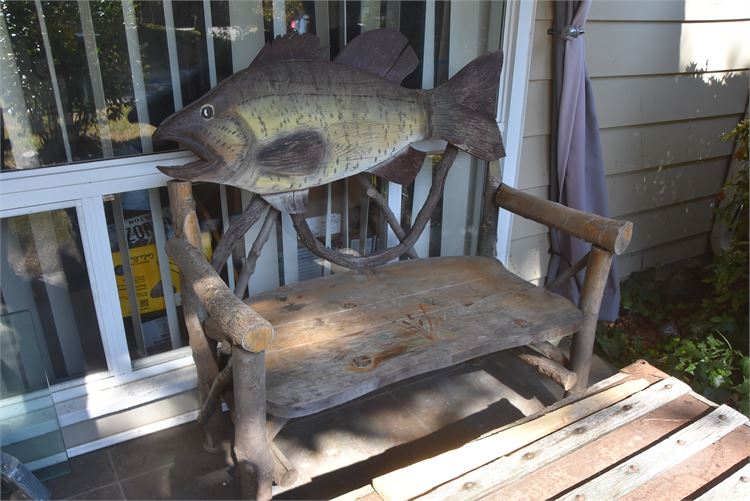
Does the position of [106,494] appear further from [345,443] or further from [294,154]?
[294,154]

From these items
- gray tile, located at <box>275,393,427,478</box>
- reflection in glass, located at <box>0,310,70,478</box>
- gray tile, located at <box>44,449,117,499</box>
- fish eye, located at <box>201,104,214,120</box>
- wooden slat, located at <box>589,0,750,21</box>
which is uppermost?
wooden slat, located at <box>589,0,750,21</box>

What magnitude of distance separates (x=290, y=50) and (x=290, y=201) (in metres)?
0.39

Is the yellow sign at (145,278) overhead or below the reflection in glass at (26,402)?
overhead

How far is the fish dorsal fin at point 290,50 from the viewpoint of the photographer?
59.1 inches

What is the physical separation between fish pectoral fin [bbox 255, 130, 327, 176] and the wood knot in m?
0.50

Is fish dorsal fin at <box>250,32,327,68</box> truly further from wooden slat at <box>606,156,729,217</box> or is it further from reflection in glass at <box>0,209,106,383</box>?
wooden slat at <box>606,156,729,217</box>

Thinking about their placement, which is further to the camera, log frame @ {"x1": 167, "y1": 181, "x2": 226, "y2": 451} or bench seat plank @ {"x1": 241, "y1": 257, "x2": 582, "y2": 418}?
log frame @ {"x1": 167, "y1": 181, "x2": 226, "y2": 451}

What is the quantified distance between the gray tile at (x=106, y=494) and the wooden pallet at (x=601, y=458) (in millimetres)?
806

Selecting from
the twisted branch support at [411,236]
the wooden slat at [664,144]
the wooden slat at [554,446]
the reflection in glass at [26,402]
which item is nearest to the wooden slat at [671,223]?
the wooden slat at [664,144]

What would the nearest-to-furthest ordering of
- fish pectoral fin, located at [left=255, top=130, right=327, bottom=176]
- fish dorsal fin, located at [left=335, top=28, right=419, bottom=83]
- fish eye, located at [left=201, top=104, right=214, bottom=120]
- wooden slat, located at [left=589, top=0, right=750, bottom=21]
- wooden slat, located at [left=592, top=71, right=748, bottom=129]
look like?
fish eye, located at [left=201, top=104, right=214, bottom=120] → fish pectoral fin, located at [left=255, top=130, right=327, bottom=176] → fish dorsal fin, located at [left=335, top=28, right=419, bottom=83] → wooden slat, located at [left=589, top=0, right=750, bottom=21] → wooden slat, located at [left=592, top=71, right=748, bottom=129]

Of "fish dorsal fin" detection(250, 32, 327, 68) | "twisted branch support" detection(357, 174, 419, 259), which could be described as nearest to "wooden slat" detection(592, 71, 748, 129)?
"twisted branch support" detection(357, 174, 419, 259)

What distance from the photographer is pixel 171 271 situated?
5.96ft

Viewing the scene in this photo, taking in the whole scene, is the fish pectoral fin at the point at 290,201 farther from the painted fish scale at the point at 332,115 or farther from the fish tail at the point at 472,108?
the fish tail at the point at 472,108

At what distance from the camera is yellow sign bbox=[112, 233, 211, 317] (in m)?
1.74
